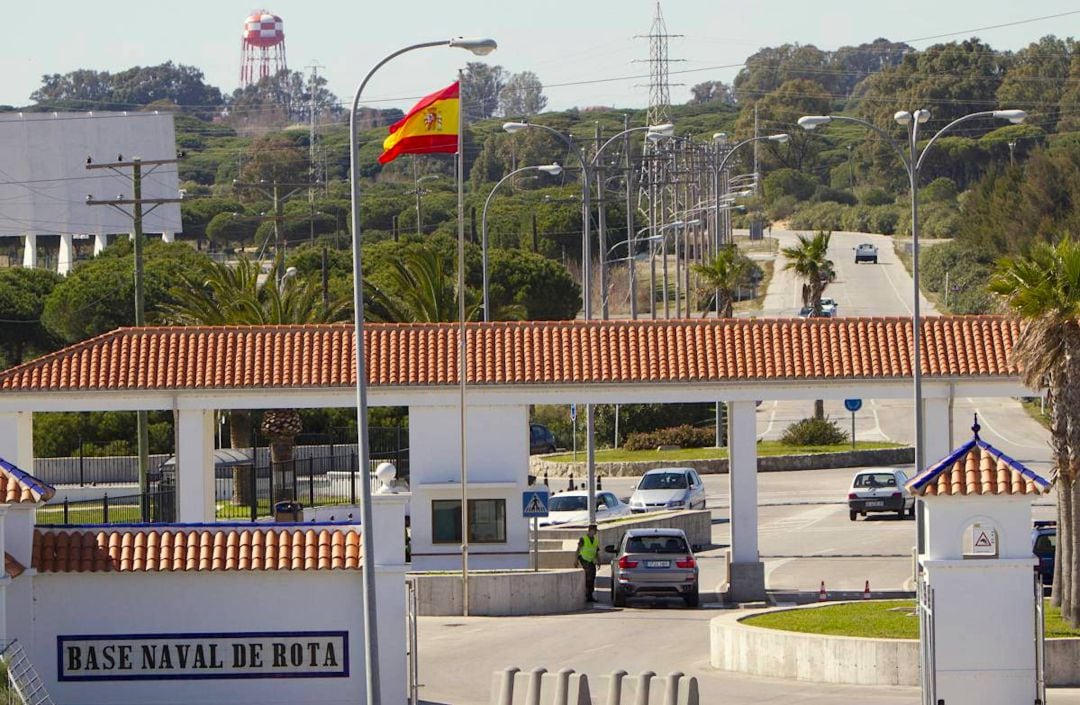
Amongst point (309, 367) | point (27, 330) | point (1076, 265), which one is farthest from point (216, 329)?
point (27, 330)

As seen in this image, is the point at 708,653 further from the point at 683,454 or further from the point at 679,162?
the point at 679,162

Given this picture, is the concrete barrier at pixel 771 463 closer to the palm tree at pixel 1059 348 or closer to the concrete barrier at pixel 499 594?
the concrete barrier at pixel 499 594

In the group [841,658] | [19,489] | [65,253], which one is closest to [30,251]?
[65,253]

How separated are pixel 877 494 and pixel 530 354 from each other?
1551 cm

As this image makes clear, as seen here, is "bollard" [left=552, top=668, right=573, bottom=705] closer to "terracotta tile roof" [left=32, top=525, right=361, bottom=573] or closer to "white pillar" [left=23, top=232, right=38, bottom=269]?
"terracotta tile roof" [left=32, top=525, right=361, bottom=573]

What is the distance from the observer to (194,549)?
23906mm

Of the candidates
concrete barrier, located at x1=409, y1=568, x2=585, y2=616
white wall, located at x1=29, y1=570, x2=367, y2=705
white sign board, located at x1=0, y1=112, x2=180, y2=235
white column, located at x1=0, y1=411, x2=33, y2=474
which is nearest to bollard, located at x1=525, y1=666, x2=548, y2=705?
white wall, located at x1=29, y1=570, x2=367, y2=705

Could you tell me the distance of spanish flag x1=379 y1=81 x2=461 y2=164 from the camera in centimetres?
2594

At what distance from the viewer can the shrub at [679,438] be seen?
70062mm

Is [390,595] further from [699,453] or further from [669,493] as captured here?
[699,453]

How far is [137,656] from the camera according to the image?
23719 mm

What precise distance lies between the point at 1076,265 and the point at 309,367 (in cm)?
1484

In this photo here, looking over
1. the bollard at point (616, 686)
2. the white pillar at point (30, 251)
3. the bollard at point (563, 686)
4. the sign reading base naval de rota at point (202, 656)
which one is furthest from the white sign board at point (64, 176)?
the bollard at point (616, 686)

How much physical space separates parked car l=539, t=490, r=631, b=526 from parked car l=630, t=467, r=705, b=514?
134cm
